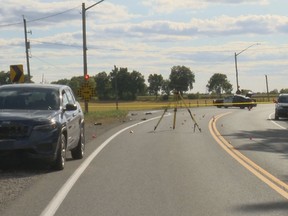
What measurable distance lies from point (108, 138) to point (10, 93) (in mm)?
8255

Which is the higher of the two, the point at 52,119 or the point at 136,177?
the point at 52,119

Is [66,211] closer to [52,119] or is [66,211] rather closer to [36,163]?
[52,119]

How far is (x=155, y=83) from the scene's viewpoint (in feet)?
620

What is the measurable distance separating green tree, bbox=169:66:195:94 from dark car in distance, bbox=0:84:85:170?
16002 centimetres

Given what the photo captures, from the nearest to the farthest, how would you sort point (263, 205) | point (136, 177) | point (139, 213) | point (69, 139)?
1. point (139, 213)
2. point (263, 205)
3. point (136, 177)
4. point (69, 139)

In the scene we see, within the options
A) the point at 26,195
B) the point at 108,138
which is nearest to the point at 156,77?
the point at 108,138

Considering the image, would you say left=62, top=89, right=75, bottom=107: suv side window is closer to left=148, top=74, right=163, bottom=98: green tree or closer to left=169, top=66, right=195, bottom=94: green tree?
left=169, top=66, right=195, bottom=94: green tree

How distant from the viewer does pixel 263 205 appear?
8.16 meters

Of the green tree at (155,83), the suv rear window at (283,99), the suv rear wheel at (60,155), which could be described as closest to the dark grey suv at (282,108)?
the suv rear window at (283,99)

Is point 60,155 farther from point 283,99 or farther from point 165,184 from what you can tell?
point 283,99

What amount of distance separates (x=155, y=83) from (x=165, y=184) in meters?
179

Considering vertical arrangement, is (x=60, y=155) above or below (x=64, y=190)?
above

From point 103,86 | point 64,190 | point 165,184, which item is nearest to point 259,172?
point 165,184

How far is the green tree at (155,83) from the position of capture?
189m
